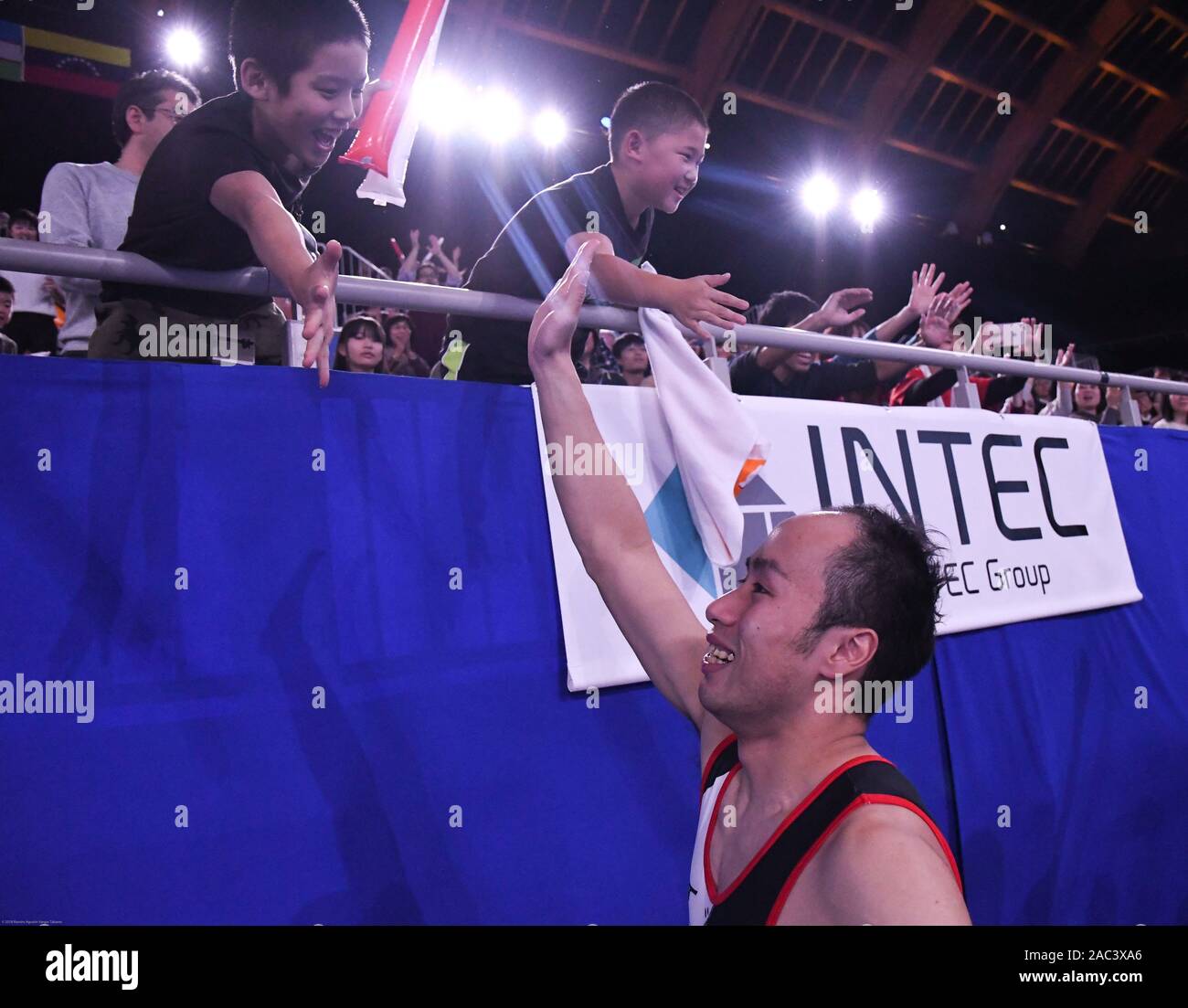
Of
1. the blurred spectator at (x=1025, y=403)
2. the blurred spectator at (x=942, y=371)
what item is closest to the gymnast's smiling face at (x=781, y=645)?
the blurred spectator at (x=942, y=371)

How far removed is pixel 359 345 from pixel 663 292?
6.37 ft

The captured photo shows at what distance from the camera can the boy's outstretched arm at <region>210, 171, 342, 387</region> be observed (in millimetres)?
1701

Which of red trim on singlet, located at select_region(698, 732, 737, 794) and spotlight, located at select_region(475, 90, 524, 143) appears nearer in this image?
red trim on singlet, located at select_region(698, 732, 737, 794)

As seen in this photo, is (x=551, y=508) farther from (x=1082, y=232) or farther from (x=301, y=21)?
(x=1082, y=232)

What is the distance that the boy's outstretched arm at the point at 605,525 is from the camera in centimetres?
188

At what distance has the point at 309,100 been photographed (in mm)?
1949

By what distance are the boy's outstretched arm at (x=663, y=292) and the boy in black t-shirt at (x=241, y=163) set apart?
710mm

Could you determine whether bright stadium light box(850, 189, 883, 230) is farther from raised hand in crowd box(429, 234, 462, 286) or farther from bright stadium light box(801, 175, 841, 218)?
raised hand in crowd box(429, 234, 462, 286)

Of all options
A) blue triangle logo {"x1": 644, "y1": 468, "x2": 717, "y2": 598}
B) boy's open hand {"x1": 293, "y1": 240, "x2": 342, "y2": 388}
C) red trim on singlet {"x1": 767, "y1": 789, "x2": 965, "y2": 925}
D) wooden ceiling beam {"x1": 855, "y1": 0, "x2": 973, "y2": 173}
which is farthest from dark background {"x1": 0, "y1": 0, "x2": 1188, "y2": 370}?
red trim on singlet {"x1": 767, "y1": 789, "x2": 965, "y2": 925}

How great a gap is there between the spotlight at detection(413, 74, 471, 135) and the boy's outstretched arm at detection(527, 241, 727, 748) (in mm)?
8435

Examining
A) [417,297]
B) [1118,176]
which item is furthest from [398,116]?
[1118,176]

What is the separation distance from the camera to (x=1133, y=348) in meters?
15.8

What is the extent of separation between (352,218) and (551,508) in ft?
26.8

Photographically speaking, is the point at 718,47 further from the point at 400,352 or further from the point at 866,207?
the point at 400,352
